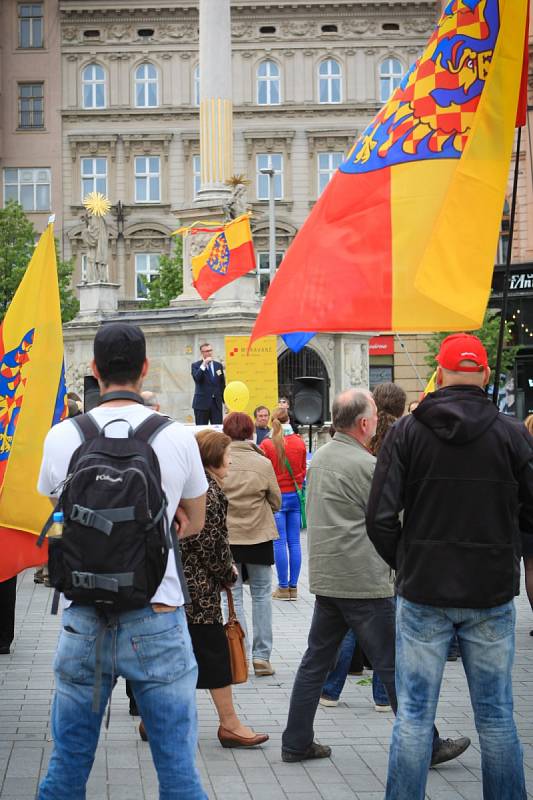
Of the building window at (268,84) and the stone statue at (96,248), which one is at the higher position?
the building window at (268,84)

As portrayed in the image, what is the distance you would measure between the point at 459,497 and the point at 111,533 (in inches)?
57.8

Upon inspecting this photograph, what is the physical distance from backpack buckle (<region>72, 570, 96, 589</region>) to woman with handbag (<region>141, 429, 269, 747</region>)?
2.64m

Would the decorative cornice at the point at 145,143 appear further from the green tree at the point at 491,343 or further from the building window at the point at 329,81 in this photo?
the green tree at the point at 491,343

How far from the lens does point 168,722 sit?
4617 mm

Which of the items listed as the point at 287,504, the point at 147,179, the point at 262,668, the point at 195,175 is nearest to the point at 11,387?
the point at 262,668

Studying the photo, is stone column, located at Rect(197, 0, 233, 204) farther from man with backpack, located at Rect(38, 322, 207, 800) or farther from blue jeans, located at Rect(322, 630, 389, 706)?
man with backpack, located at Rect(38, 322, 207, 800)

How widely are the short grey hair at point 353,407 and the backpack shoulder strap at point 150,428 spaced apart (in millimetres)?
2412

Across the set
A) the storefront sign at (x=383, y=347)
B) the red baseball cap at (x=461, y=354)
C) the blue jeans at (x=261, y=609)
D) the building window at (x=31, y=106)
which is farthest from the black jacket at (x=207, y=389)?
the building window at (x=31, y=106)

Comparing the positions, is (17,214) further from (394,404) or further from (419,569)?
(419,569)

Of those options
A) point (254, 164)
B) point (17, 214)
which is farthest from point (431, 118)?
point (254, 164)

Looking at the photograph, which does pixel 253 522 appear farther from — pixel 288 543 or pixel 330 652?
pixel 288 543

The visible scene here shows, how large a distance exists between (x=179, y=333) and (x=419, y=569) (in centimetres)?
2413

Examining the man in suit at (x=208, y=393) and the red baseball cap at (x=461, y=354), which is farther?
the man in suit at (x=208, y=393)

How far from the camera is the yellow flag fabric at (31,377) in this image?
8.16 m
